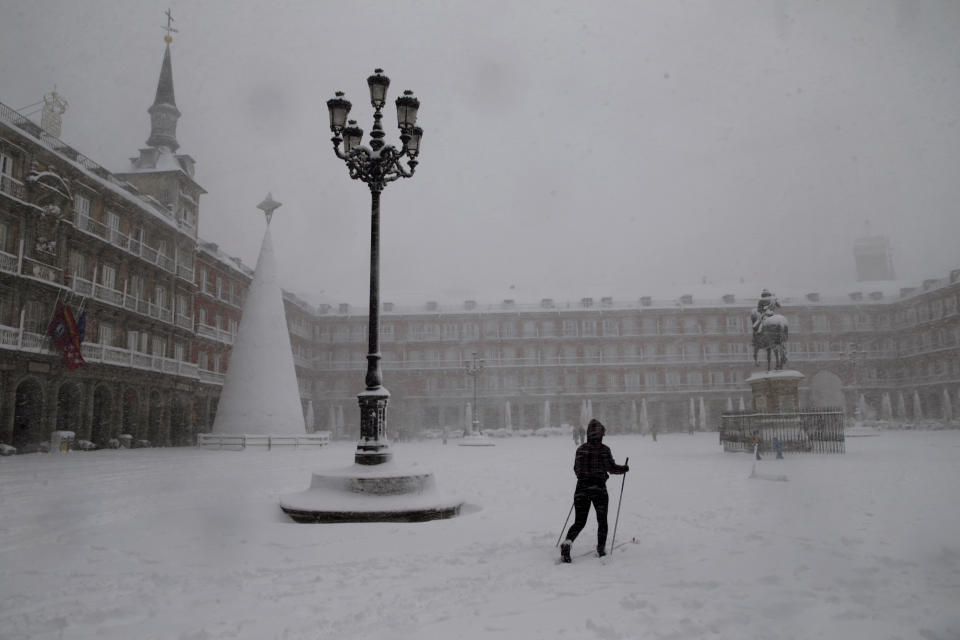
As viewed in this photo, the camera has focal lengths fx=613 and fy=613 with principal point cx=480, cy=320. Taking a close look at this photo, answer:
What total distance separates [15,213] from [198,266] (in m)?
12.3

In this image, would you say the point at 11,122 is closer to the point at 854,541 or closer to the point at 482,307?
the point at 854,541

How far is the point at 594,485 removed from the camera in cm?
550

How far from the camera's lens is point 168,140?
108 feet

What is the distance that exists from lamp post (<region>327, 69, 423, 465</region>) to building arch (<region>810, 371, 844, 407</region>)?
165 feet

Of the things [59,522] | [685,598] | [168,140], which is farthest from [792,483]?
[168,140]

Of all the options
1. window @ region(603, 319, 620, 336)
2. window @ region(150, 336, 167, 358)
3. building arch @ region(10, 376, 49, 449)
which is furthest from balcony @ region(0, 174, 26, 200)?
window @ region(603, 319, 620, 336)

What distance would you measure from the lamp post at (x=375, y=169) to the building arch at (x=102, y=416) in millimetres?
21066

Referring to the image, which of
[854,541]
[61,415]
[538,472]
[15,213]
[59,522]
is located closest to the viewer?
[854,541]

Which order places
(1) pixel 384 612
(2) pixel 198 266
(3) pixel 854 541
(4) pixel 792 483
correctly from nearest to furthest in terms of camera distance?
(1) pixel 384 612
(3) pixel 854 541
(4) pixel 792 483
(2) pixel 198 266

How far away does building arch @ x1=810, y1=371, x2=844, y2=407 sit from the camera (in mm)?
49625

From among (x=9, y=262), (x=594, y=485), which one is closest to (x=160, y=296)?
(x=9, y=262)

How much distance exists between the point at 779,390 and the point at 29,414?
941 inches

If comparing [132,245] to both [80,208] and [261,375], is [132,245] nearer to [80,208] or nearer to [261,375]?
[80,208]

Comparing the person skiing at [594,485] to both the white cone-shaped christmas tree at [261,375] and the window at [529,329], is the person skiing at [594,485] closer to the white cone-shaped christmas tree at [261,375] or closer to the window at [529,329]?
the white cone-shaped christmas tree at [261,375]
